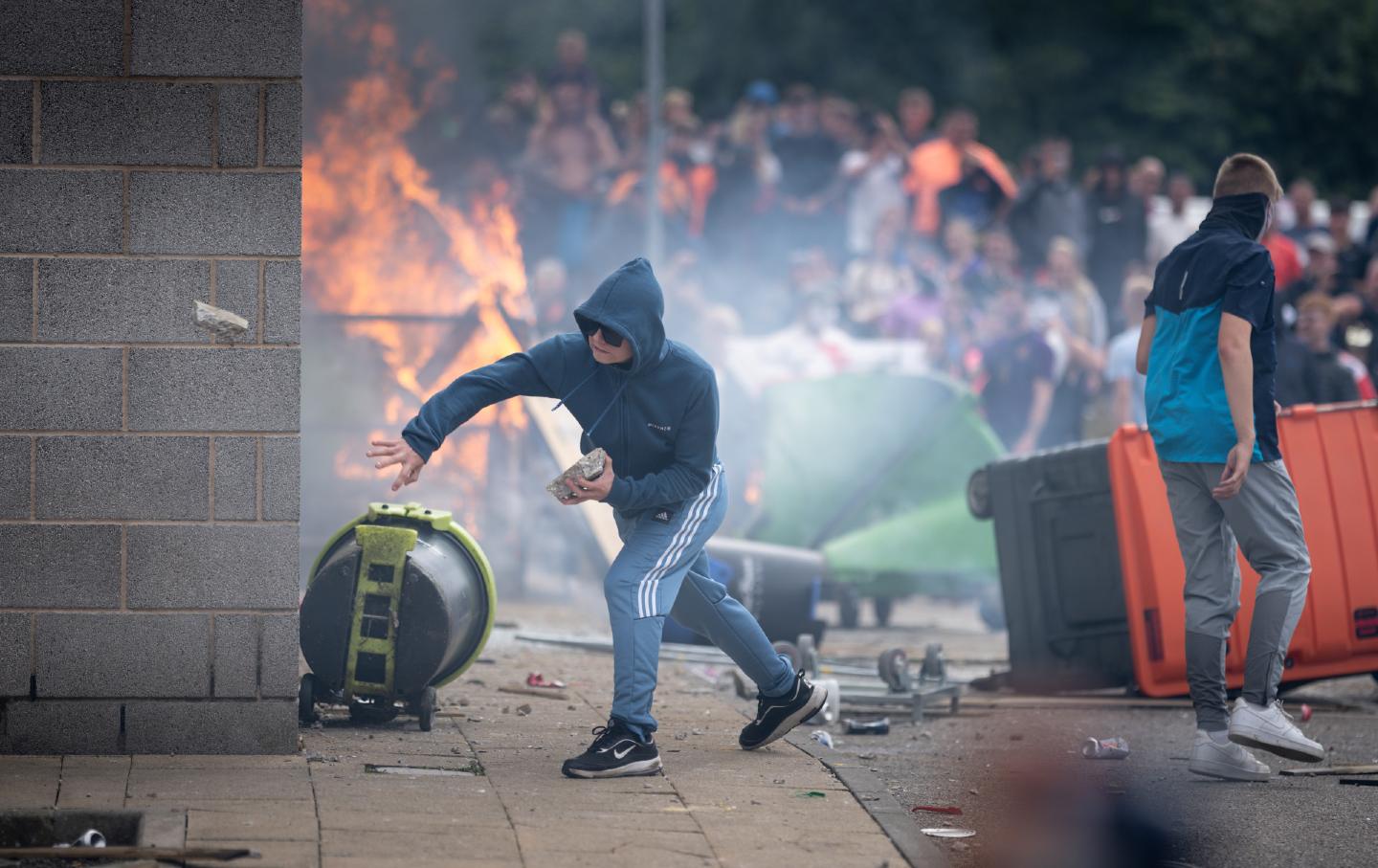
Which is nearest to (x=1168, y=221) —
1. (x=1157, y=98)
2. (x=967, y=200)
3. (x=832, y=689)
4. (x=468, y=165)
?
(x=967, y=200)

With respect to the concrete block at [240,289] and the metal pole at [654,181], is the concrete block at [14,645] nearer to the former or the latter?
the concrete block at [240,289]

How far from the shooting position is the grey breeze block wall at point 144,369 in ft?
20.9

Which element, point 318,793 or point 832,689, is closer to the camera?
point 318,793

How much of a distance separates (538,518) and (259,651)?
7.44m

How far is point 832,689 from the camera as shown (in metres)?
8.17

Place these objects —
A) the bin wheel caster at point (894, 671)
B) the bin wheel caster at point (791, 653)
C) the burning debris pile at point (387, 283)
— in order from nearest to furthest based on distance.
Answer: the bin wheel caster at point (894, 671) → the bin wheel caster at point (791, 653) → the burning debris pile at point (387, 283)

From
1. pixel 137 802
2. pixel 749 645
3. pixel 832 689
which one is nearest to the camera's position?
pixel 137 802

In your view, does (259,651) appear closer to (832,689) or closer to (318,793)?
(318,793)

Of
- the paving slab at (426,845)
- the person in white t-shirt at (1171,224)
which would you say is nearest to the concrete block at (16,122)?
the paving slab at (426,845)

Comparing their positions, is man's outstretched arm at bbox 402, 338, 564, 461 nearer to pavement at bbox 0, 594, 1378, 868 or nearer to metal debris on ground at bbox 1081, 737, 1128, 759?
pavement at bbox 0, 594, 1378, 868

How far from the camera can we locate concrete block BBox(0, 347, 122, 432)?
20.9 feet

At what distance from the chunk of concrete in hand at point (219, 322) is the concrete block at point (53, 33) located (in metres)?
0.86

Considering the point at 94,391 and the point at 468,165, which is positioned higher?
the point at 468,165

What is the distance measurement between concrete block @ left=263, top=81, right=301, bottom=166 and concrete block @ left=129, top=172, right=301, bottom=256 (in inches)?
2.5
